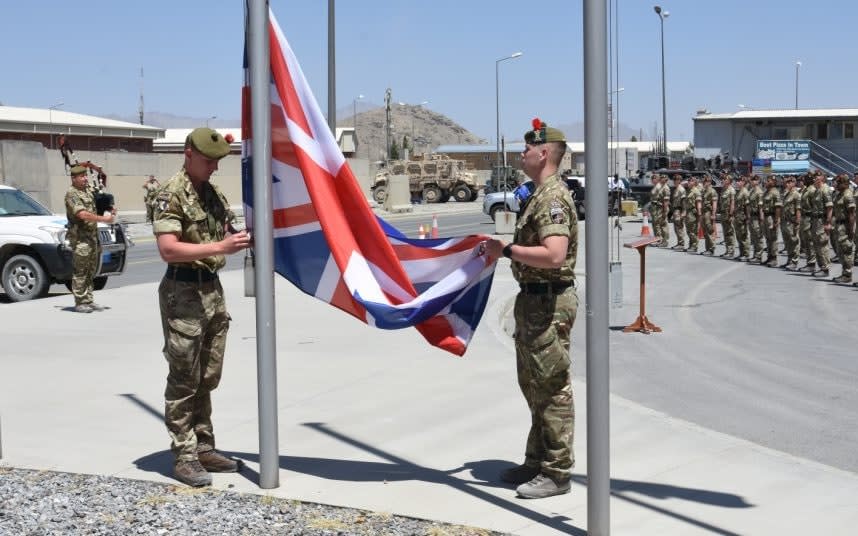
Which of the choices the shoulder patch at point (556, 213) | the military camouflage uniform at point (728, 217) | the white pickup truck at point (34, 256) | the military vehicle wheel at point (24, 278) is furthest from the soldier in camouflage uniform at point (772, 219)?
the shoulder patch at point (556, 213)

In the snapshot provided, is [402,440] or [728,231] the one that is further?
[728,231]

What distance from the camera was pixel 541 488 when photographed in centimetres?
574

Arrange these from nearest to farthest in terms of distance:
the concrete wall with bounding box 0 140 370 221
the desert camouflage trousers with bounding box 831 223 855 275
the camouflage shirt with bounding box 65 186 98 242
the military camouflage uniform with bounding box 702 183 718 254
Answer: the camouflage shirt with bounding box 65 186 98 242
the desert camouflage trousers with bounding box 831 223 855 275
the military camouflage uniform with bounding box 702 183 718 254
the concrete wall with bounding box 0 140 370 221

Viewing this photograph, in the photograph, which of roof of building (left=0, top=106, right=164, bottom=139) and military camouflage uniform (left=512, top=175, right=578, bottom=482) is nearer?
military camouflage uniform (left=512, top=175, right=578, bottom=482)

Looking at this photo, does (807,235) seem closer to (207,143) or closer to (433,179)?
(207,143)

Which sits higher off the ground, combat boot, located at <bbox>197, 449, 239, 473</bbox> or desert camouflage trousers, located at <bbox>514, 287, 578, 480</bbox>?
desert camouflage trousers, located at <bbox>514, 287, 578, 480</bbox>

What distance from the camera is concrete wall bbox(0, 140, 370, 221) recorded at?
114ft

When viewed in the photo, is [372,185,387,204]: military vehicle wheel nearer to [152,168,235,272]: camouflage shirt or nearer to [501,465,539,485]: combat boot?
[152,168,235,272]: camouflage shirt

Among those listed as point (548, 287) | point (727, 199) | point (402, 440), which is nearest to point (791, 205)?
point (727, 199)

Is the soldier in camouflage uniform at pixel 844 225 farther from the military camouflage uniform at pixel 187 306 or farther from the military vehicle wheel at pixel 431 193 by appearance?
the military vehicle wheel at pixel 431 193

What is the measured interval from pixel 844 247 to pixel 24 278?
14271 millimetres

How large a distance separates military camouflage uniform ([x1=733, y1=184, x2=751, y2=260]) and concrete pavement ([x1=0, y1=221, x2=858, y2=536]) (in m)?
14.4

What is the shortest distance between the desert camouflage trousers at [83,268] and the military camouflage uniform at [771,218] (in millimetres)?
14933

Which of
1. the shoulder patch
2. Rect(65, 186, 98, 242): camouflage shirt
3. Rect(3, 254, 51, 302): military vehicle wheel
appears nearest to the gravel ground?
the shoulder patch
